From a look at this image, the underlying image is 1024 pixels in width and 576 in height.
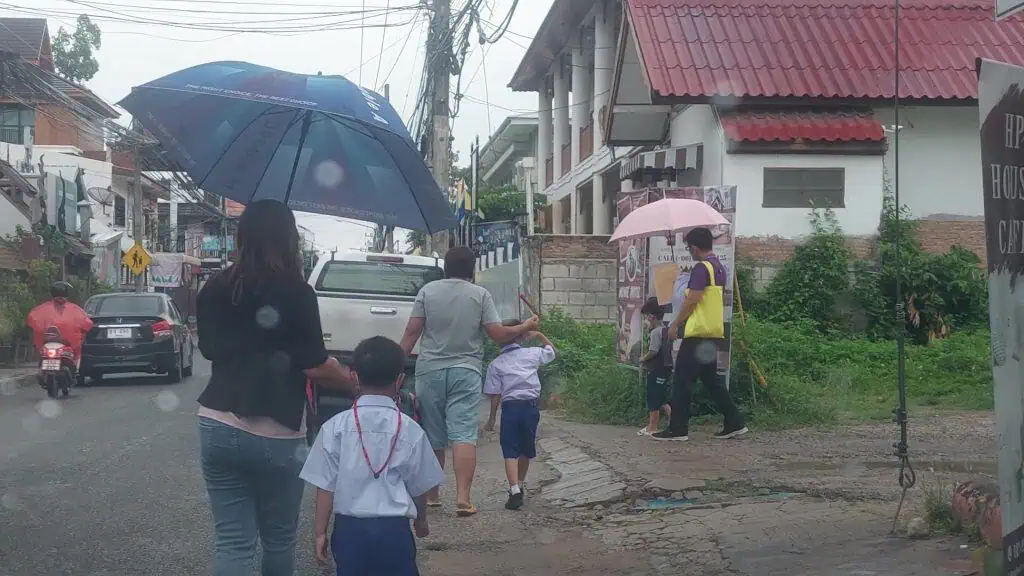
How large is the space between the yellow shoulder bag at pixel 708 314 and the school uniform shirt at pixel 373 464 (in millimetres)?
5953

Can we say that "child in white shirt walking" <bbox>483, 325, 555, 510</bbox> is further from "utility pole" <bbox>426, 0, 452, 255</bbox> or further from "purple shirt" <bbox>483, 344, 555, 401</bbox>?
"utility pole" <bbox>426, 0, 452, 255</bbox>

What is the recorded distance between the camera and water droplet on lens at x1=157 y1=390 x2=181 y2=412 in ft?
47.5

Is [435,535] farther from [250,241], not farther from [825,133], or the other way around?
[825,133]

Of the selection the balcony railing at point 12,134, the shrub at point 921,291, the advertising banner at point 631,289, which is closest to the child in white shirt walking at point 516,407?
the advertising banner at point 631,289

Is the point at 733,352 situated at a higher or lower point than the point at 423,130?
lower

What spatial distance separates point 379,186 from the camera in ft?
21.2

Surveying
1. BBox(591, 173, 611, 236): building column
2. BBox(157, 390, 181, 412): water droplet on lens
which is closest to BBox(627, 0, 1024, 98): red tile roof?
BBox(591, 173, 611, 236): building column

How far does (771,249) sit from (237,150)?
36.6 ft

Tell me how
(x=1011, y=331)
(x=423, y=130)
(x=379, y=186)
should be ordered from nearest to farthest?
(x=1011, y=331)
(x=379, y=186)
(x=423, y=130)

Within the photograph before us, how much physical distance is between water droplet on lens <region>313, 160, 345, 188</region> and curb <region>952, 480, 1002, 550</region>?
3.81 meters

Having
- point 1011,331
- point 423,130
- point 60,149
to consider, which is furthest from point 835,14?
point 60,149

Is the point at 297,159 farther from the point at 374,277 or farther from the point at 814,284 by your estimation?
the point at 814,284

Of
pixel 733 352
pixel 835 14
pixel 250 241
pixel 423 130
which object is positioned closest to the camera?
pixel 250 241

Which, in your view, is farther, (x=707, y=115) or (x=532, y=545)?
(x=707, y=115)
